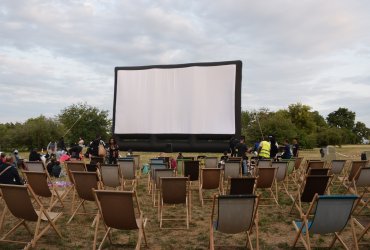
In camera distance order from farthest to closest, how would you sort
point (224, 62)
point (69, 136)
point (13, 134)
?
A: point (69, 136) < point (13, 134) < point (224, 62)

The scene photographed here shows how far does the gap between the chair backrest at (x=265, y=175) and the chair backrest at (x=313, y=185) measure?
3.40ft

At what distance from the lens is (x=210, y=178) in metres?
5.69

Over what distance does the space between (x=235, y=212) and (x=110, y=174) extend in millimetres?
2911

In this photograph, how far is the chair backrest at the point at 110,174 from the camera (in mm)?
5664

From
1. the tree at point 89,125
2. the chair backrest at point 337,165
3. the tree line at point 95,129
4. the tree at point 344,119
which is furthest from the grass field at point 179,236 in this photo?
the tree at point 344,119

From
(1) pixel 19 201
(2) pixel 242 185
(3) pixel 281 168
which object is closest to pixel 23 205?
(1) pixel 19 201

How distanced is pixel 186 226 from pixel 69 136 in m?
36.7

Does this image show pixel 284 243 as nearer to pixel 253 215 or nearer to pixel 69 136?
pixel 253 215

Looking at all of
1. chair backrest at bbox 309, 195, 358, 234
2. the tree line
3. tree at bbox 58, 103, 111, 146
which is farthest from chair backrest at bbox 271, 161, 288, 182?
tree at bbox 58, 103, 111, 146

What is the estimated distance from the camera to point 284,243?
385cm

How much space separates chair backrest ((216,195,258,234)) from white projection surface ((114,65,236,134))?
1324 centimetres

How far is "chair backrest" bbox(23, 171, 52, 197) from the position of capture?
4.65 meters

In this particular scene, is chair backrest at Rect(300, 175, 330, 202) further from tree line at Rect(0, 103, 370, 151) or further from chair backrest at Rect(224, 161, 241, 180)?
tree line at Rect(0, 103, 370, 151)

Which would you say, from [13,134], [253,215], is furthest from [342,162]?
[13,134]
